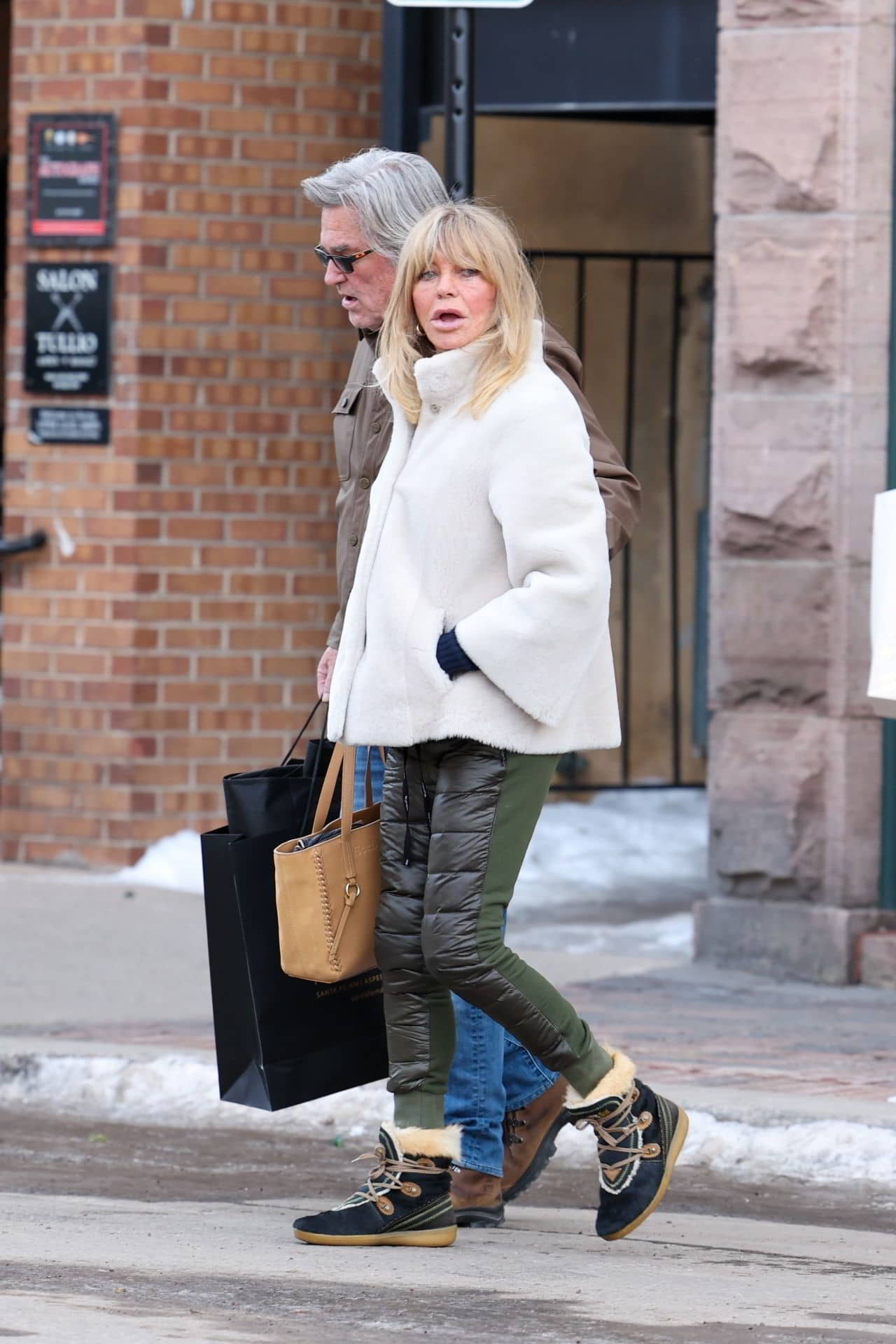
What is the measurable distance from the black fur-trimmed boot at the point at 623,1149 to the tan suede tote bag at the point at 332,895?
0.47 metres

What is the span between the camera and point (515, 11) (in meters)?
8.46

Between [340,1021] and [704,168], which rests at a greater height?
[704,168]

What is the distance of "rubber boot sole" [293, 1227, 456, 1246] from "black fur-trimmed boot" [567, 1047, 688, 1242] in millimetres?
283

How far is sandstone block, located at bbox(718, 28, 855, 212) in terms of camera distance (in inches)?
285

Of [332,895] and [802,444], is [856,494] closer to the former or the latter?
[802,444]

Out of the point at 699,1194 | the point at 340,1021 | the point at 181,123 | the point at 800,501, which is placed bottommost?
the point at 699,1194

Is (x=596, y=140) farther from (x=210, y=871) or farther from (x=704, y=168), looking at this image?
(x=210, y=871)

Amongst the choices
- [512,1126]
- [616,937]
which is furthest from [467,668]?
[616,937]

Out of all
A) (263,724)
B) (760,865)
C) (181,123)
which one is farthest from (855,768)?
(181,123)

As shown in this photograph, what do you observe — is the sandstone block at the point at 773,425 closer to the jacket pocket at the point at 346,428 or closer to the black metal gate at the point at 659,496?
the jacket pocket at the point at 346,428

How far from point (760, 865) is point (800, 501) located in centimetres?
106

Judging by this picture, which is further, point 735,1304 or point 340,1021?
point 340,1021

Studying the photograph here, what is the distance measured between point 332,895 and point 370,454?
0.89m

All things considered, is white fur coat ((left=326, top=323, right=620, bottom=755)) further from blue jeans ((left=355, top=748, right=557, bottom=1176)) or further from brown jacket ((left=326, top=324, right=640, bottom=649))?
blue jeans ((left=355, top=748, right=557, bottom=1176))
